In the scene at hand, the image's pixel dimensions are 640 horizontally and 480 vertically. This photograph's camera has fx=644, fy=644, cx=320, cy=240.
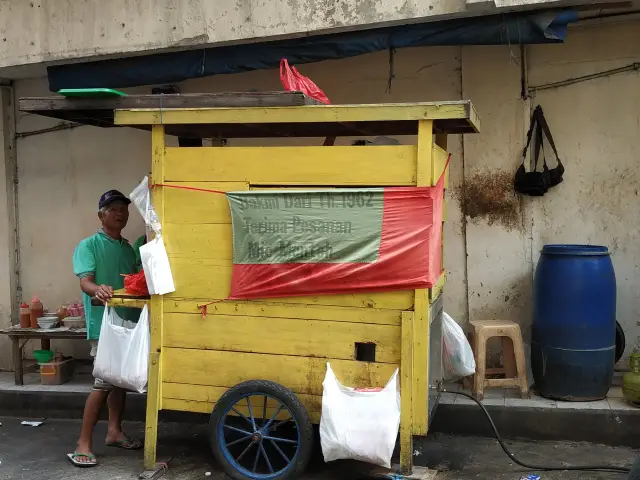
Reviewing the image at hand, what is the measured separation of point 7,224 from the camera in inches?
270

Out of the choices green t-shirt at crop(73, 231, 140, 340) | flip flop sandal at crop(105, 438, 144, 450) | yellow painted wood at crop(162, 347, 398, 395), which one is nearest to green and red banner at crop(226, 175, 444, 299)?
yellow painted wood at crop(162, 347, 398, 395)

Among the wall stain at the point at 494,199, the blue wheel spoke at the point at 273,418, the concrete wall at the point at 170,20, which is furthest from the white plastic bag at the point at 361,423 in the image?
the concrete wall at the point at 170,20

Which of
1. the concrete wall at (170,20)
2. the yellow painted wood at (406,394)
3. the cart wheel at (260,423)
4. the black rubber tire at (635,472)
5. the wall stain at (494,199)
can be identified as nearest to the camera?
the black rubber tire at (635,472)

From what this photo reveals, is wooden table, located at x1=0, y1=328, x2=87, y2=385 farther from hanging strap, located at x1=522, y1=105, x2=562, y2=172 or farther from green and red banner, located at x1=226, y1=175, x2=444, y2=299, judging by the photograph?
hanging strap, located at x1=522, y1=105, x2=562, y2=172

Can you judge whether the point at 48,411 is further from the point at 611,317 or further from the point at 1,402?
the point at 611,317

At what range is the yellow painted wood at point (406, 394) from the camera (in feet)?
12.7

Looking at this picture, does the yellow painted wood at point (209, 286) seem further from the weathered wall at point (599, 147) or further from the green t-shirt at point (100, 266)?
the weathered wall at point (599, 147)

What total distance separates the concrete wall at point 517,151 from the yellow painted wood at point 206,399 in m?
2.22

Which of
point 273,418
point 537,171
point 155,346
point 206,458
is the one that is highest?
point 537,171

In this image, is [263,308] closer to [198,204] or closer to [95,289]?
[198,204]

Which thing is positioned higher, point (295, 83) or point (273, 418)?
point (295, 83)

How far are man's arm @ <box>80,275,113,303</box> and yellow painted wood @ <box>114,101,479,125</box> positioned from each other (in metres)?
1.14

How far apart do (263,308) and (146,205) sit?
3.43 ft

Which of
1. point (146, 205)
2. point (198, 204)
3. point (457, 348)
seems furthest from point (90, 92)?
point (457, 348)
